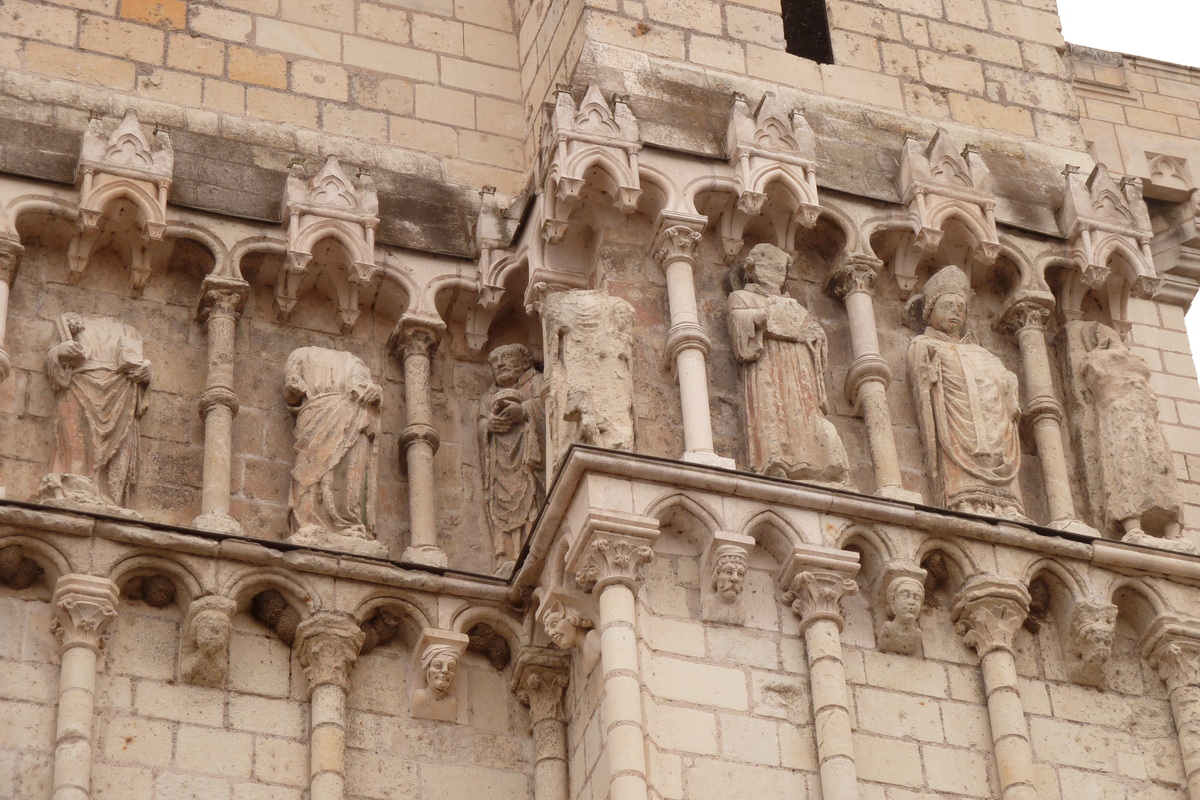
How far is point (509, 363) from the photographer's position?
13219mm

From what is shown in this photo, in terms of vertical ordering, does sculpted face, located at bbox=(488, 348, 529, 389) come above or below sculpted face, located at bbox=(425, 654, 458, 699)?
above

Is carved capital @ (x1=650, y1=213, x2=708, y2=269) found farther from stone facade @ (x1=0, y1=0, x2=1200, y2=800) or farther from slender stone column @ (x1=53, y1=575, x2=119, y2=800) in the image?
slender stone column @ (x1=53, y1=575, x2=119, y2=800)

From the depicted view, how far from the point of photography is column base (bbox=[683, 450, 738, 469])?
11867 mm

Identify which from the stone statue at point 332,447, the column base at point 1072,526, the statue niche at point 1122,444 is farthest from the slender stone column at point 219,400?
the statue niche at point 1122,444

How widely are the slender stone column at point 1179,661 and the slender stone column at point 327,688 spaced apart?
3.48 meters

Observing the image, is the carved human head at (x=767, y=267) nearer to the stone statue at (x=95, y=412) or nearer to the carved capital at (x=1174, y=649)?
the carved capital at (x=1174, y=649)

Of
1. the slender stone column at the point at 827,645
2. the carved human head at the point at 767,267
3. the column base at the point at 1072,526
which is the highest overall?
the carved human head at the point at 767,267

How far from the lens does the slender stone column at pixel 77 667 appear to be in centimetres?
1111

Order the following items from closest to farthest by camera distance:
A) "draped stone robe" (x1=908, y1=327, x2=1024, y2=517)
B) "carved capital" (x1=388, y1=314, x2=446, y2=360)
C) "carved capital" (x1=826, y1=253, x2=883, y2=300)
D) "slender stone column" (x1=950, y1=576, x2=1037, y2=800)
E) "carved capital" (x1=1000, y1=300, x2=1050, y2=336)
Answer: "slender stone column" (x1=950, y1=576, x2=1037, y2=800) < "draped stone robe" (x1=908, y1=327, x2=1024, y2=517) < "carved capital" (x1=826, y1=253, x2=883, y2=300) < "carved capital" (x1=388, y1=314, x2=446, y2=360) < "carved capital" (x1=1000, y1=300, x2=1050, y2=336)

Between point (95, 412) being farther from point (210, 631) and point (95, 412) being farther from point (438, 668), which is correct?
point (438, 668)

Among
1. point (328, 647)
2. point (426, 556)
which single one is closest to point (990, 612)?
point (426, 556)

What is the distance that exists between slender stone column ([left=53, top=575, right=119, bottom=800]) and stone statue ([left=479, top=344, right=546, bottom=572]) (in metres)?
1.92

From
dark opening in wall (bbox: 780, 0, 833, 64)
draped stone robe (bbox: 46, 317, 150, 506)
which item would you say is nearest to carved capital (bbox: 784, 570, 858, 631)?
draped stone robe (bbox: 46, 317, 150, 506)

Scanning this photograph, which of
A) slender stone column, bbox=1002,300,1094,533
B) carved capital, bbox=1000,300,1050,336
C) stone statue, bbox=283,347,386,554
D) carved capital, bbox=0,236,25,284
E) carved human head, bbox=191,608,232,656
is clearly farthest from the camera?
carved capital, bbox=1000,300,1050,336
